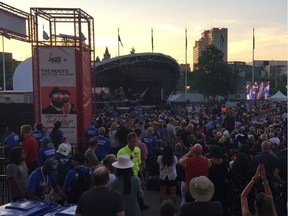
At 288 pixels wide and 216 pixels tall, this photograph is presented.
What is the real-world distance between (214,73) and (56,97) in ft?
151

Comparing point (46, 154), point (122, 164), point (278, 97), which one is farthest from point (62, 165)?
point (278, 97)

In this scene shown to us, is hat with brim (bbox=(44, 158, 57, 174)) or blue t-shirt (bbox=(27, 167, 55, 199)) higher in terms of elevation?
hat with brim (bbox=(44, 158, 57, 174))

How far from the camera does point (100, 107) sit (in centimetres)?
3462

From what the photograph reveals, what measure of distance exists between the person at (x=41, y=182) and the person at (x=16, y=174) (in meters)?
0.40

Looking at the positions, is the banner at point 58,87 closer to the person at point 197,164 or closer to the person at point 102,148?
the person at point 102,148

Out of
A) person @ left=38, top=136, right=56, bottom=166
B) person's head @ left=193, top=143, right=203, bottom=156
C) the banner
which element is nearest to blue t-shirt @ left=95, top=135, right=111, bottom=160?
person @ left=38, top=136, right=56, bottom=166

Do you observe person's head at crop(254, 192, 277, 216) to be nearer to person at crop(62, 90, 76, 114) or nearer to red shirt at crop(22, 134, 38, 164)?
red shirt at crop(22, 134, 38, 164)

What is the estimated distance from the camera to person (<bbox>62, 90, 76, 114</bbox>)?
1232 centimetres

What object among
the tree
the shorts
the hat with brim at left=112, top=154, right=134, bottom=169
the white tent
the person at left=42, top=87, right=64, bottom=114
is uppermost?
the tree

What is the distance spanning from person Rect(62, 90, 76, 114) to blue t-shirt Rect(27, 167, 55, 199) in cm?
689

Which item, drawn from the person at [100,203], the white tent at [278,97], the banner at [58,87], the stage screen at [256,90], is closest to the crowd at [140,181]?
the person at [100,203]

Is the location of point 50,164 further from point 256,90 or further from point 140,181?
point 256,90

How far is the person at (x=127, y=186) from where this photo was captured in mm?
4883

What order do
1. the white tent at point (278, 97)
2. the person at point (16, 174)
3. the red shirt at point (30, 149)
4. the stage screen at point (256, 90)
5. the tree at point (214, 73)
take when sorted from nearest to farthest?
the person at point (16, 174) → the red shirt at point (30, 149) → the white tent at point (278, 97) → the stage screen at point (256, 90) → the tree at point (214, 73)
